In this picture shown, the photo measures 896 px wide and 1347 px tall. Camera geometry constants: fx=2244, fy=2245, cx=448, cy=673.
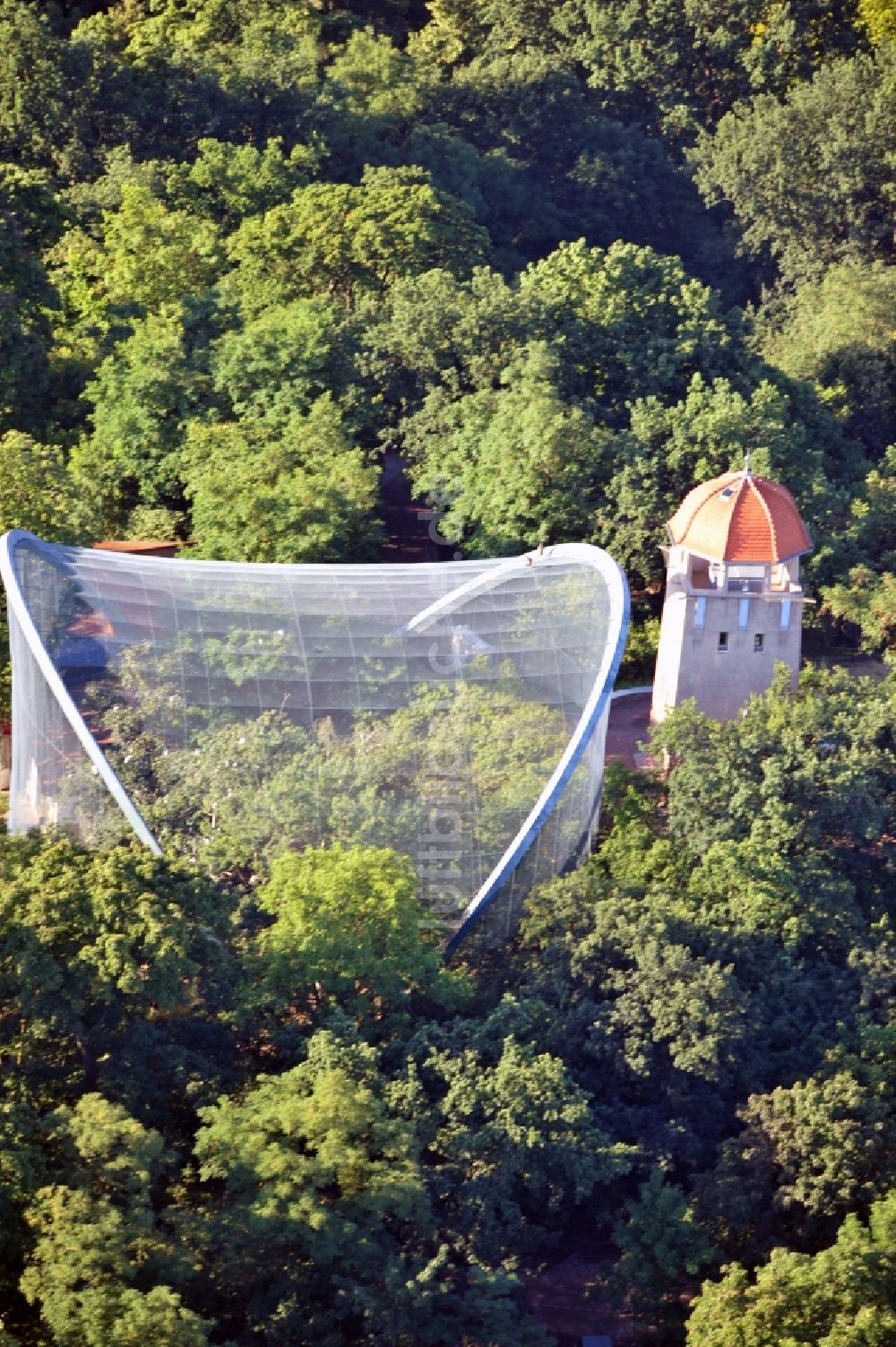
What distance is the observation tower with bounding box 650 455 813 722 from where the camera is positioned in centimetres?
4222

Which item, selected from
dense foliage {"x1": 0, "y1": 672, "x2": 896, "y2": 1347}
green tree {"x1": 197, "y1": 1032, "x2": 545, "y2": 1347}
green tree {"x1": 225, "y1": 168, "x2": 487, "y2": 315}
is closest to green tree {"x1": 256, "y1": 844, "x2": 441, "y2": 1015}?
dense foliage {"x1": 0, "y1": 672, "x2": 896, "y2": 1347}

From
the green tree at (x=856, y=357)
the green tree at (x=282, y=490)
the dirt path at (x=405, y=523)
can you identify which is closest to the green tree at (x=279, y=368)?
the green tree at (x=282, y=490)

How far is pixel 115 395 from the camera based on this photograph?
2050 inches

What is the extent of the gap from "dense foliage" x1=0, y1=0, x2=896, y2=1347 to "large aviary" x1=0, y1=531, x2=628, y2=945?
A: 0.20 metres

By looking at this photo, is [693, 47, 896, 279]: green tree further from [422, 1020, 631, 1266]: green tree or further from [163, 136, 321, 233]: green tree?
[422, 1020, 631, 1266]: green tree

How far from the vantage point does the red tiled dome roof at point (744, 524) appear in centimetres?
4222

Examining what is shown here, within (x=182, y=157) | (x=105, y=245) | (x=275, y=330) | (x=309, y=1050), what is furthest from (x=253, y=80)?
(x=309, y=1050)

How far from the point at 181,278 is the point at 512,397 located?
43.1ft

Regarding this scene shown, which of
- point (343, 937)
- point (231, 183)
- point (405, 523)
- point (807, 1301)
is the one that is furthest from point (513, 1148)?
point (231, 183)

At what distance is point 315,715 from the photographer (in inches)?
1517

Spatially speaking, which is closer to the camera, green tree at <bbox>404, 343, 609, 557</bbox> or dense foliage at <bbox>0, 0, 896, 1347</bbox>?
dense foliage at <bbox>0, 0, 896, 1347</bbox>

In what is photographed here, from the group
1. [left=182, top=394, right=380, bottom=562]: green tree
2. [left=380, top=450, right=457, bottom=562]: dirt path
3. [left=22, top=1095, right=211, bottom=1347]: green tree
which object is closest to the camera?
[left=22, top=1095, right=211, bottom=1347]: green tree

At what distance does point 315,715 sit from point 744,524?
9453 mm

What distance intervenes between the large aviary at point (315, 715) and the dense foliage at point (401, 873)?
0.20 metres
